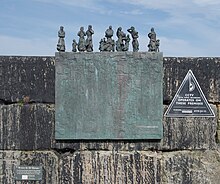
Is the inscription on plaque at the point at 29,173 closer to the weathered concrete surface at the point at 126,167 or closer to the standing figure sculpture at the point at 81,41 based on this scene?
the weathered concrete surface at the point at 126,167

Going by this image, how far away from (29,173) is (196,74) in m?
1.83

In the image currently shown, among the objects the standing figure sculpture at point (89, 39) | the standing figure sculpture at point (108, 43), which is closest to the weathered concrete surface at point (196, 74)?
the standing figure sculpture at point (108, 43)

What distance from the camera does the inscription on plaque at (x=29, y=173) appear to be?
379 centimetres

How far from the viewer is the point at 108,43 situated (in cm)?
383

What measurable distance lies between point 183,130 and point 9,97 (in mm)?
1664

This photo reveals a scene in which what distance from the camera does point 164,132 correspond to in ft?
12.5

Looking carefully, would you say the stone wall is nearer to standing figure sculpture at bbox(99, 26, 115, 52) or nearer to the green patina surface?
the green patina surface

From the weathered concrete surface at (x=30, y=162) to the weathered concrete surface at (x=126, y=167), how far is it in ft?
0.28

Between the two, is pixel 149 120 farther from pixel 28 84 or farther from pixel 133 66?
pixel 28 84

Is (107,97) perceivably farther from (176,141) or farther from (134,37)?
(176,141)

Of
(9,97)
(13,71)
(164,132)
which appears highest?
(13,71)

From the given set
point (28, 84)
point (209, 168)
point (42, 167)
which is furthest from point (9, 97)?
point (209, 168)

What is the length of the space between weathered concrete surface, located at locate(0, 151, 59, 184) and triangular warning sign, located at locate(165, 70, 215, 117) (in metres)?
1.28

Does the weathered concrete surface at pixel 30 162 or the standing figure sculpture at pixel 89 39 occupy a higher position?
the standing figure sculpture at pixel 89 39
